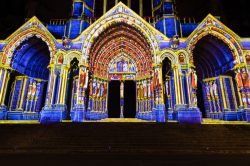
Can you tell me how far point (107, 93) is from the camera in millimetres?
15422

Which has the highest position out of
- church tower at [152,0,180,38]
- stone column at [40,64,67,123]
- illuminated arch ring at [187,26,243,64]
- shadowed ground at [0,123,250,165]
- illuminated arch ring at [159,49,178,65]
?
church tower at [152,0,180,38]

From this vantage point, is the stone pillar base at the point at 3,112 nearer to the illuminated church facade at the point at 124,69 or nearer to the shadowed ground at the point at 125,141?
the illuminated church facade at the point at 124,69

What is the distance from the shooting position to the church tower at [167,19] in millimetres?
14780

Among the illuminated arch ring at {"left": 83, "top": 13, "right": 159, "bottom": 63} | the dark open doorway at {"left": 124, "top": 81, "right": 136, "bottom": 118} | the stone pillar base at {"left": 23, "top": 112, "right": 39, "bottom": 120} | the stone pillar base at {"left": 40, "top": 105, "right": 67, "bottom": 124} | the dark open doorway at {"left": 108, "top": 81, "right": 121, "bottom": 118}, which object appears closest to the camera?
the stone pillar base at {"left": 40, "top": 105, "right": 67, "bottom": 124}

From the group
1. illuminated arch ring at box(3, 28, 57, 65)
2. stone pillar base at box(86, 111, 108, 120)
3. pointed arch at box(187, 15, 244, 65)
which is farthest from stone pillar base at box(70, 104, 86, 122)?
pointed arch at box(187, 15, 244, 65)

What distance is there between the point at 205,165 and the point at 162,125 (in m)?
4.36

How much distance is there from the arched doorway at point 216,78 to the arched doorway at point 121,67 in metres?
5.10

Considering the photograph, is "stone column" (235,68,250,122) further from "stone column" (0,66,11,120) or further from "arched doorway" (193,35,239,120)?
"stone column" (0,66,11,120)

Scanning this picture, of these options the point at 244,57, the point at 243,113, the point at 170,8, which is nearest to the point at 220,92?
the point at 243,113

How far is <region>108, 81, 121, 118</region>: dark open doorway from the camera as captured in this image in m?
16.1

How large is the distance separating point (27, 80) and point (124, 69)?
930cm

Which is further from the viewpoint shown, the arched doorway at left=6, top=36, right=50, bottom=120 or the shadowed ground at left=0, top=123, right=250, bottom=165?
the arched doorway at left=6, top=36, right=50, bottom=120

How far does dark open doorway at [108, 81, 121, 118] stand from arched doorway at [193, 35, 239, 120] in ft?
27.2

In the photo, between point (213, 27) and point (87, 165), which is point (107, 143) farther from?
point (213, 27)
